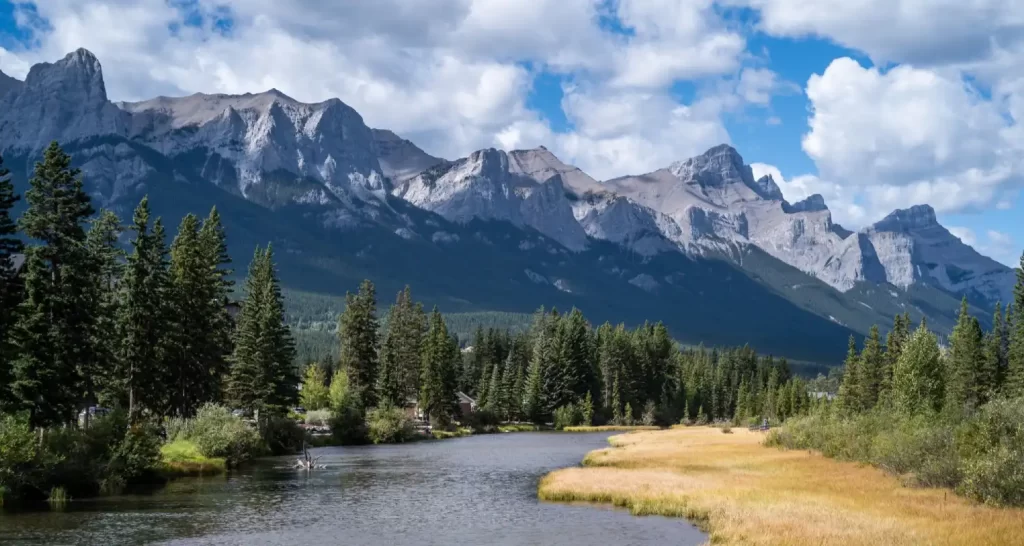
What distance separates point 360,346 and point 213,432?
5364 cm

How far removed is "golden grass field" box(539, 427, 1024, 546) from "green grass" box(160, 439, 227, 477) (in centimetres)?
2574

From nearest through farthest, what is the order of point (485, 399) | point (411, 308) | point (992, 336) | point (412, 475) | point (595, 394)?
point (412, 475), point (992, 336), point (411, 308), point (485, 399), point (595, 394)

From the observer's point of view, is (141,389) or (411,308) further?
(411,308)

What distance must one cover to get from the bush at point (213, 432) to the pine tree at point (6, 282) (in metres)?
21.6

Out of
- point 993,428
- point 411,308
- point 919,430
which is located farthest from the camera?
point 411,308

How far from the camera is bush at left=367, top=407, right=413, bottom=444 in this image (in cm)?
11231

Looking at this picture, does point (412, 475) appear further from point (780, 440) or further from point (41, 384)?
point (780, 440)

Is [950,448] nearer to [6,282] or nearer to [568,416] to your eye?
[6,282]

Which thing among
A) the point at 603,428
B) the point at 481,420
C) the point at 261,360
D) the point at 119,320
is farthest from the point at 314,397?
the point at 119,320

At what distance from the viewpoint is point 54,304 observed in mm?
55812

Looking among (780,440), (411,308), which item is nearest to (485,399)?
(411,308)

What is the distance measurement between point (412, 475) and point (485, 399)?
87.4 meters

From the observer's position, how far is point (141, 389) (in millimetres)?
73375

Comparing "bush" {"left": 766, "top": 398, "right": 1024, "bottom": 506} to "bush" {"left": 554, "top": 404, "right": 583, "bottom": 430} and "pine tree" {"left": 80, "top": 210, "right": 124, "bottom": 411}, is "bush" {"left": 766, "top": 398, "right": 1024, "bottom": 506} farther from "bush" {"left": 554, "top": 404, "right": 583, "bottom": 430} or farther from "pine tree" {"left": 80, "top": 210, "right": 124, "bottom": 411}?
"bush" {"left": 554, "top": 404, "right": 583, "bottom": 430}
